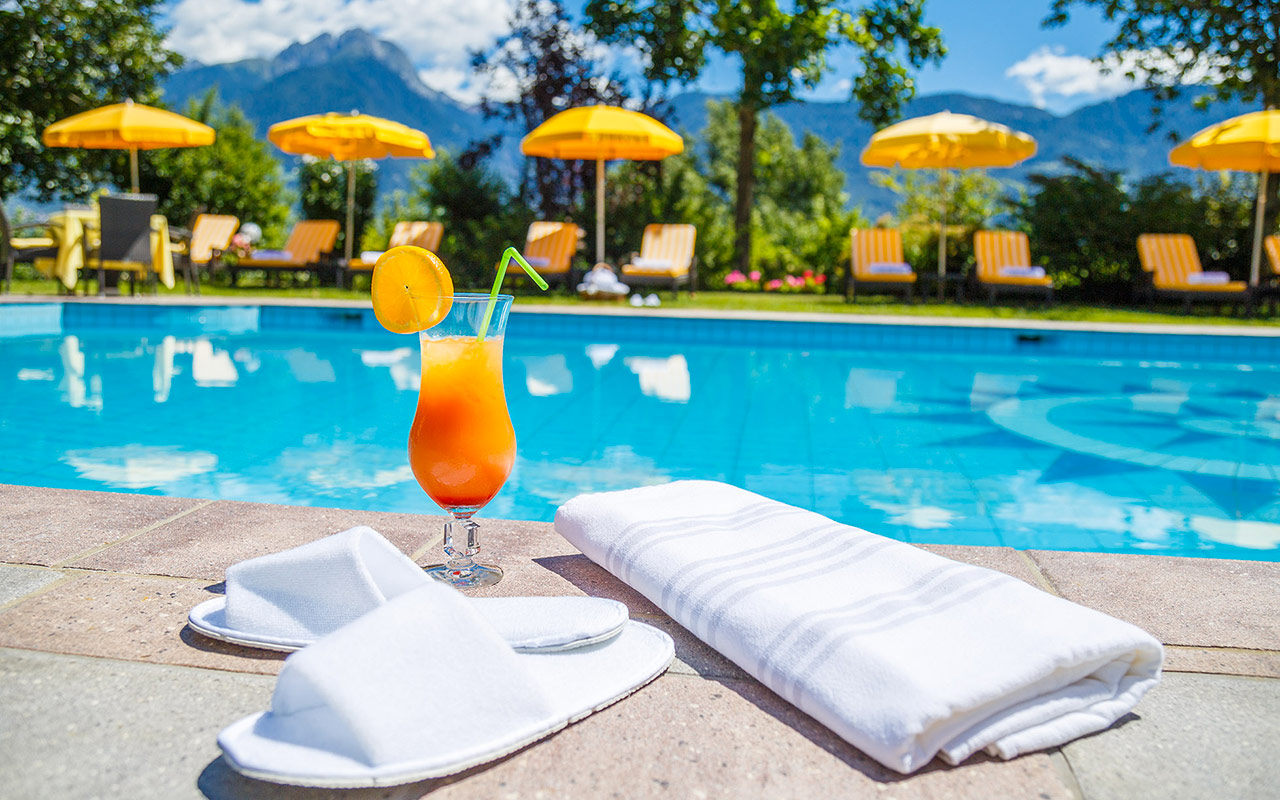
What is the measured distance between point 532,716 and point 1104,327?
8195 mm

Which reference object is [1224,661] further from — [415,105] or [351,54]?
[351,54]

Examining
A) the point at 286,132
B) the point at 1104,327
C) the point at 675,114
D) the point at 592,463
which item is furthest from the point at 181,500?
the point at 675,114

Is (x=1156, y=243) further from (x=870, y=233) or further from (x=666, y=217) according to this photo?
(x=666, y=217)

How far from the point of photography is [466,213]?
13.5m

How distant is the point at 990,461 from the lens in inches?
163

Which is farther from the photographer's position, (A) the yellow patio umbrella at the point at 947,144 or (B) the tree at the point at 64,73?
(B) the tree at the point at 64,73

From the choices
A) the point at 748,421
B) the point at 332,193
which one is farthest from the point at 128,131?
the point at 748,421

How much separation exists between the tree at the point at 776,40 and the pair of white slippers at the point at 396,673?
37.9ft

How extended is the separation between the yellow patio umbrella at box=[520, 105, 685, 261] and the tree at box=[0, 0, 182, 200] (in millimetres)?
7302

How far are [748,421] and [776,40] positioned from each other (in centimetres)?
819

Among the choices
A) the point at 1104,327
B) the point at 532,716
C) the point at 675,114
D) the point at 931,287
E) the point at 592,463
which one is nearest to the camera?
the point at 532,716

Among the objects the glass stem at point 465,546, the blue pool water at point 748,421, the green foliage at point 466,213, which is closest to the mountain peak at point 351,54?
the green foliage at point 466,213

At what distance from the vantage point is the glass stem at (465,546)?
151cm

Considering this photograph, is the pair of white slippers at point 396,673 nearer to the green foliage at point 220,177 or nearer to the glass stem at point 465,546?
the glass stem at point 465,546
